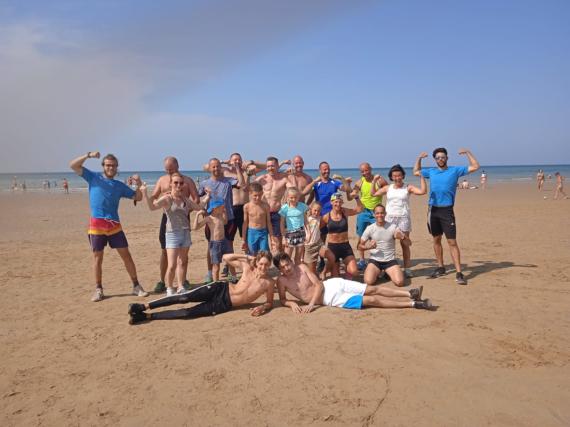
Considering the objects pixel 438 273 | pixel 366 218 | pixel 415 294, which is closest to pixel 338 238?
pixel 366 218

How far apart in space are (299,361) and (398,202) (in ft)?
13.6

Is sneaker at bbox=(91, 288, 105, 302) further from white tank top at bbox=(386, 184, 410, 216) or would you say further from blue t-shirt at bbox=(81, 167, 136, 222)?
white tank top at bbox=(386, 184, 410, 216)

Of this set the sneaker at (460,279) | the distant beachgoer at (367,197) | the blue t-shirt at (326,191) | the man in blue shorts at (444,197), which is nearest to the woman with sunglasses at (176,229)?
the blue t-shirt at (326,191)

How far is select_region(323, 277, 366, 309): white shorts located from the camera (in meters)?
5.90

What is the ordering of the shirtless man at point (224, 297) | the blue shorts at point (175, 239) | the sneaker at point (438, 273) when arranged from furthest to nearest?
the sneaker at point (438, 273)
the blue shorts at point (175, 239)
the shirtless man at point (224, 297)

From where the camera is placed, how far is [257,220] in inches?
279

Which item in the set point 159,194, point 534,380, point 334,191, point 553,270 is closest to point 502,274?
point 553,270

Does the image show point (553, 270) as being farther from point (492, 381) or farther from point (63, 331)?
point (63, 331)

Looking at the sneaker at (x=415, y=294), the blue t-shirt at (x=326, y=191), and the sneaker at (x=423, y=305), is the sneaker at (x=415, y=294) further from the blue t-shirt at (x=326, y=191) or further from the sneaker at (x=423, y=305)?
the blue t-shirt at (x=326, y=191)

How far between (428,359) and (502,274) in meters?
4.08

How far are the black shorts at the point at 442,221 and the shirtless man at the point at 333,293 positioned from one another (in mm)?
1839

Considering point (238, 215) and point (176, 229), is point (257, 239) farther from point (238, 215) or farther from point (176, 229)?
point (176, 229)

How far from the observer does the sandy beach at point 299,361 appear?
11.7 ft

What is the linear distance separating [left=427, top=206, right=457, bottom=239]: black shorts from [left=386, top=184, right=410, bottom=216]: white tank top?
0.45 meters
